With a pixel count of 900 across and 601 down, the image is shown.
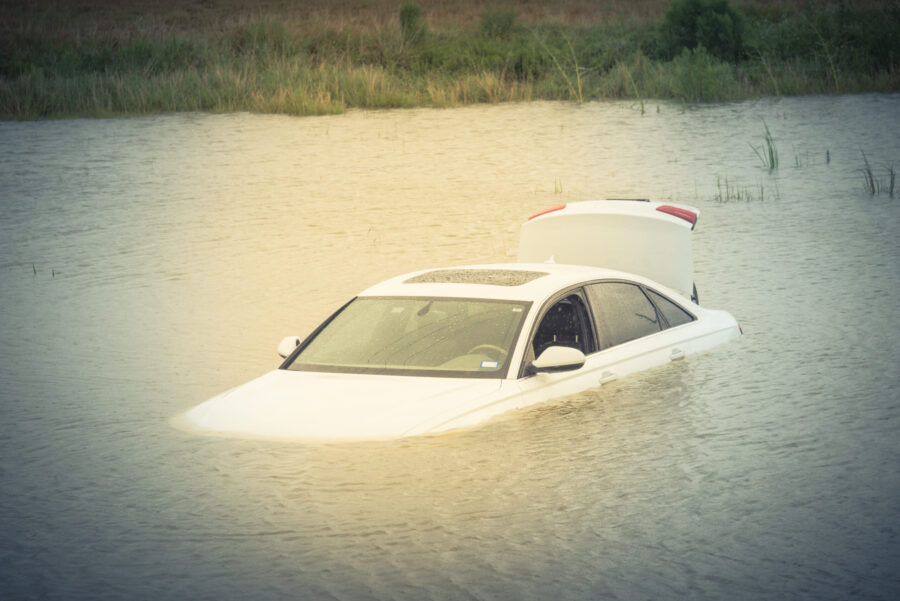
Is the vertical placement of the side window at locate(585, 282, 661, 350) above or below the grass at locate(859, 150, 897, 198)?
above

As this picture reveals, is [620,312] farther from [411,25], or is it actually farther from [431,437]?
[411,25]

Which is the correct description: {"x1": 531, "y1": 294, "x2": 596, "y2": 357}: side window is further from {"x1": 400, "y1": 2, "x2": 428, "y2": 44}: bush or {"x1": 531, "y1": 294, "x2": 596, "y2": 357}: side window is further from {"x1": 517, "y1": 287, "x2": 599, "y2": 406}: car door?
{"x1": 400, "y1": 2, "x2": 428, "y2": 44}: bush

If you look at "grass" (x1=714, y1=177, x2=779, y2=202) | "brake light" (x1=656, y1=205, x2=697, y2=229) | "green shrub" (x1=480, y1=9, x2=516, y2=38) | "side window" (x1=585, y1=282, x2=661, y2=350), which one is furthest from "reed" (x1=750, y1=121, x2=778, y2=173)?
"green shrub" (x1=480, y1=9, x2=516, y2=38)

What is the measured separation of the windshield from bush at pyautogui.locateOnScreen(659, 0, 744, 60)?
3623cm

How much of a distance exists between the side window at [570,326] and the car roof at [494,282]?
115mm

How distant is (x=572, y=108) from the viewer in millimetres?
36250

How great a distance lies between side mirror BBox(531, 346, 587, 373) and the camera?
7.88 meters

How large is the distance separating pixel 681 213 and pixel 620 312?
2920 mm

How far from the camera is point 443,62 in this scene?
45.6 meters

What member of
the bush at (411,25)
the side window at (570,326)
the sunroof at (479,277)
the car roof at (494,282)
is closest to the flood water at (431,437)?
the side window at (570,326)

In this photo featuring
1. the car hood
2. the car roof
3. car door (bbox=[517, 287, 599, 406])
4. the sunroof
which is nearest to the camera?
the car hood

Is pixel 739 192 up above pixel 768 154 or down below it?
below

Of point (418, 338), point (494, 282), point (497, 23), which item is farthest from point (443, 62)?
point (418, 338)

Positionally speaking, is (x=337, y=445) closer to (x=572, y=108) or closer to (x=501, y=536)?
(x=501, y=536)
